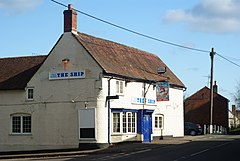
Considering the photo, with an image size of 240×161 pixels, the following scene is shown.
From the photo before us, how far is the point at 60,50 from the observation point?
35.7 metres

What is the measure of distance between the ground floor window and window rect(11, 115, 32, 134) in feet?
22.1

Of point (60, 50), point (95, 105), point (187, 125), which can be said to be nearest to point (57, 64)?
point (60, 50)

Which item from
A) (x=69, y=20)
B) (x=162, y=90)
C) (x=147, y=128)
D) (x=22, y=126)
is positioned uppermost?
(x=69, y=20)

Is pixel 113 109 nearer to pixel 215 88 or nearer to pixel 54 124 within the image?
pixel 54 124

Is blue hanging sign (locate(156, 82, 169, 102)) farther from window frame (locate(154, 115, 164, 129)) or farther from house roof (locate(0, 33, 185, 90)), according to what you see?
window frame (locate(154, 115, 164, 129))

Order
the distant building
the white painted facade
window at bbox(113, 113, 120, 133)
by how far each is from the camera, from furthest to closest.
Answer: window at bbox(113, 113, 120, 133) < the distant building < the white painted facade

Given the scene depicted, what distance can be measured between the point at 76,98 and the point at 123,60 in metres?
6.34

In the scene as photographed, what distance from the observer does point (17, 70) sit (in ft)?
132

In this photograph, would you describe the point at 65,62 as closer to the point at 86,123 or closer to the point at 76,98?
the point at 76,98

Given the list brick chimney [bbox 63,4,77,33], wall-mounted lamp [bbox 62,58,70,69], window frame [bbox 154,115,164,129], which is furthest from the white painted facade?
window frame [bbox 154,115,164,129]

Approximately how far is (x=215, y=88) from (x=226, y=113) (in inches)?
175

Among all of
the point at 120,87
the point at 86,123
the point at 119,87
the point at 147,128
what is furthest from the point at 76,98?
the point at 147,128

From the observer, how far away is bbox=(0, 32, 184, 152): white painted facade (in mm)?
34250

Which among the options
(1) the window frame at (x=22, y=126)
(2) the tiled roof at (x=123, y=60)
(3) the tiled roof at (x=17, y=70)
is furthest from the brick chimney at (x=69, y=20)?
(1) the window frame at (x=22, y=126)
